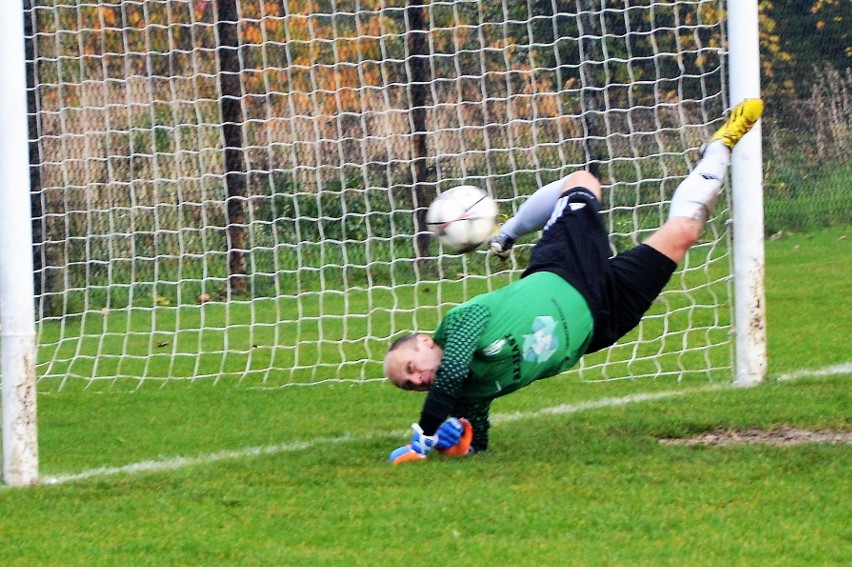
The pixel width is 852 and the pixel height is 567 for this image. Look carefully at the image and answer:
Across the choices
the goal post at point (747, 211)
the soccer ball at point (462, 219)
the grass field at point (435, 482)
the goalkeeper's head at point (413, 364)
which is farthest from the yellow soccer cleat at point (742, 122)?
the goalkeeper's head at point (413, 364)

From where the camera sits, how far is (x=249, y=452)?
240 inches

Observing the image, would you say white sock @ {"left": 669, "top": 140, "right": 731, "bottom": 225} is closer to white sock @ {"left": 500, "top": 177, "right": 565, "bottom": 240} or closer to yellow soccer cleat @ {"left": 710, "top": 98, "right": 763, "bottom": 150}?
yellow soccer cleat @ {"left": 710, "top": 98, "right": 763, "bottom": 150}

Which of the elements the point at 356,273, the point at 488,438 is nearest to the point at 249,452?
the point at 488,438

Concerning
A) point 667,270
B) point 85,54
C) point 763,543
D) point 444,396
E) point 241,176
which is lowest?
point 763,543

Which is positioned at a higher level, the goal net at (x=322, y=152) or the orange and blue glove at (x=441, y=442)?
the goal net at (x=322, y=152)

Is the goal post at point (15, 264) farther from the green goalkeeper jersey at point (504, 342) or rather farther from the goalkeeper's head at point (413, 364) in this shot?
the green goalkeeper jersey at point (504, 342)

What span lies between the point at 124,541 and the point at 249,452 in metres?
1.55

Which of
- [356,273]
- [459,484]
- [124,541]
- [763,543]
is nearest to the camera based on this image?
[763,543]

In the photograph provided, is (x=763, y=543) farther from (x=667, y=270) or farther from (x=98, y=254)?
(x=98, y=254)

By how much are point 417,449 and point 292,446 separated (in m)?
0.86

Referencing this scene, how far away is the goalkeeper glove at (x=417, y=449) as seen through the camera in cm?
555

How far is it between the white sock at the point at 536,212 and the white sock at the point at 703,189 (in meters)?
0.59

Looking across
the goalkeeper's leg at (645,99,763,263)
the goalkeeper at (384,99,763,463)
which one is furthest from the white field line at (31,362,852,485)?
the goalkeeper's leg at (645,99,763,263)

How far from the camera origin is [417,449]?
18.3 feet
